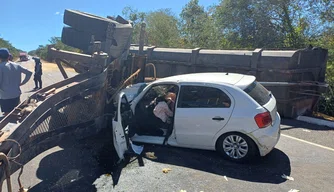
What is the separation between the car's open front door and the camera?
16.0 ft

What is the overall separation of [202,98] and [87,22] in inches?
123

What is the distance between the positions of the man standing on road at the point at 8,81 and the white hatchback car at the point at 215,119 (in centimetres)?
190

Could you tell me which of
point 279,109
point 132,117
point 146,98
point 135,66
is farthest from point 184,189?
point 279,109

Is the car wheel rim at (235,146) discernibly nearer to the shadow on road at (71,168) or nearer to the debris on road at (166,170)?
the debris on road at (166,170)

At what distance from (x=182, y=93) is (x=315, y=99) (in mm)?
5922

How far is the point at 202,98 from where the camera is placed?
521 centimetres

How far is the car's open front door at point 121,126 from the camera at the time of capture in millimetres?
4871

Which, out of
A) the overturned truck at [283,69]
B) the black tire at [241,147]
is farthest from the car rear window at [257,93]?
the overturned truck at [283,69]

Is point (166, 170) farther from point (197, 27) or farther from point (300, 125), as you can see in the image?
point (197, 27)

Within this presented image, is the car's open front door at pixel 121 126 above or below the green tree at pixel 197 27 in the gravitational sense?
below

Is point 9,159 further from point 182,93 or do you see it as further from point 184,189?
point 182,93

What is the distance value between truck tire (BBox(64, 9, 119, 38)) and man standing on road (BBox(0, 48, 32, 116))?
5.65 feet

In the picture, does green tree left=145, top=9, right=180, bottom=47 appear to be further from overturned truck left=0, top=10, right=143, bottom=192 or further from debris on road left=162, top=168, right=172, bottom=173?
debris on road left=162, top=168, right=172, bottom=173

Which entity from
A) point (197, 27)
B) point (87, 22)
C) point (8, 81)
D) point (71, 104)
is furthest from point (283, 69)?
point (197, 27)
